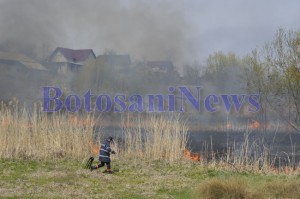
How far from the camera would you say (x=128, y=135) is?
538 inches

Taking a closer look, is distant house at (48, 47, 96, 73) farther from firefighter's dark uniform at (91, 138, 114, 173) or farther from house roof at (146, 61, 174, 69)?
firefighter's dark uniform at (91, 138, 114, 173)

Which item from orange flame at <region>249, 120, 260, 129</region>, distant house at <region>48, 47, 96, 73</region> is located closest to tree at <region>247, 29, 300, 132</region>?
orange flame at <region>249, 120, 260, 129</region>

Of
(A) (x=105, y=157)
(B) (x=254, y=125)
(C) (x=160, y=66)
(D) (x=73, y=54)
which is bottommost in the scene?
(A) (x=105, y=157)

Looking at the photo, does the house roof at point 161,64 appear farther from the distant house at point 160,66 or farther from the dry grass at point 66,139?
the dry grass at point 66,139

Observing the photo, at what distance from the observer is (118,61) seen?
108 ft

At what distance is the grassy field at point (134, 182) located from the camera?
7.20m

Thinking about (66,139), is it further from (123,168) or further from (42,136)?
(123,168)

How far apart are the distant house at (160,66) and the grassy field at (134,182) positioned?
24246mm

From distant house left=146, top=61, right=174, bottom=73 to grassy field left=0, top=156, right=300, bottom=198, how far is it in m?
24.2

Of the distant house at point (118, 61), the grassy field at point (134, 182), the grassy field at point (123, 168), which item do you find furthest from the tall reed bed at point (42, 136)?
the distant house at point (118, 61)

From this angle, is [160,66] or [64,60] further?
[160,66]

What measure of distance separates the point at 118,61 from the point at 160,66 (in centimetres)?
564

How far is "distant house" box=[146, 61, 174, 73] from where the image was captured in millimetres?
36406

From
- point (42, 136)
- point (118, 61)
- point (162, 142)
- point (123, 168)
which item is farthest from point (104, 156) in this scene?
point (118, 61)
